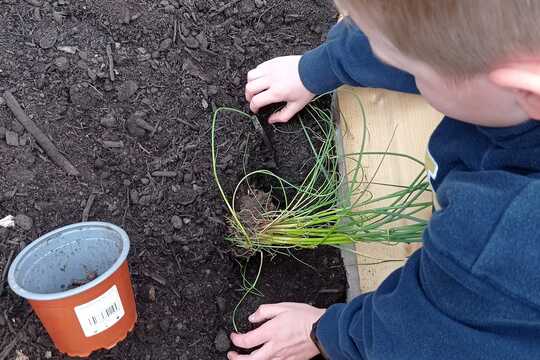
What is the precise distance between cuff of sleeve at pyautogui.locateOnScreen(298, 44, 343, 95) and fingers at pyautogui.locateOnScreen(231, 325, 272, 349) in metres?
0.60

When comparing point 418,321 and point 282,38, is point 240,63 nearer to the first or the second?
point 282,38

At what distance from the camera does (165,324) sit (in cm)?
143

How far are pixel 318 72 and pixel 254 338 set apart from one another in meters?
0.65

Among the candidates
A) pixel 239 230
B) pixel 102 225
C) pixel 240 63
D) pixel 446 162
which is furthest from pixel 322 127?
pixel 102 225

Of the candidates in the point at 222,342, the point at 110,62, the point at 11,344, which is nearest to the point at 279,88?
the point at 110,62

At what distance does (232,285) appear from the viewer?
1.54 metres

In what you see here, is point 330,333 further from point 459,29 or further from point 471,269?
point 459,29

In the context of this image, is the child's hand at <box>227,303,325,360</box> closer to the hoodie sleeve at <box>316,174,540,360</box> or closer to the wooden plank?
the wooden plank

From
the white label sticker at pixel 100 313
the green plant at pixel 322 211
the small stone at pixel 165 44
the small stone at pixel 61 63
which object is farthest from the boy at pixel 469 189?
the small stone at pixel 61 63

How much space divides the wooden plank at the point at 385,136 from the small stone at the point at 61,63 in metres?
0.70

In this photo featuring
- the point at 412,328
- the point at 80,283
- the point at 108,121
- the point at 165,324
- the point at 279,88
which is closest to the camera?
the point at 412,328

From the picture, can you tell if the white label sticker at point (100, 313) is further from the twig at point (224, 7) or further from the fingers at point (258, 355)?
the twig at point (224, 7)

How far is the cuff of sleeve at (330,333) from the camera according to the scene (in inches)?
51.6

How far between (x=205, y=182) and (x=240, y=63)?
36cm
